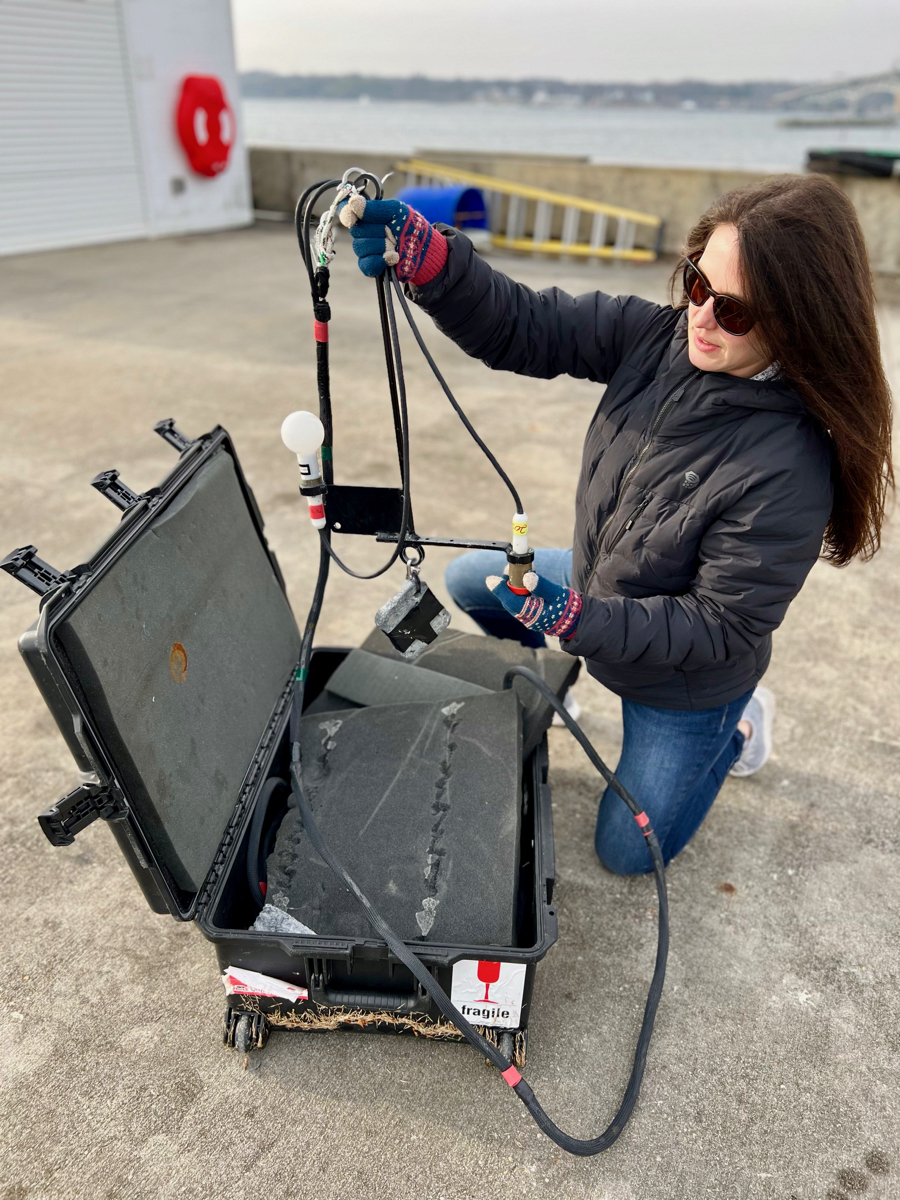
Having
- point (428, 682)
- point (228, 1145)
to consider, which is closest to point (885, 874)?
point (428, 682)

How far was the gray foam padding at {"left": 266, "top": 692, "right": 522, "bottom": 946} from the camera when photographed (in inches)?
58.3

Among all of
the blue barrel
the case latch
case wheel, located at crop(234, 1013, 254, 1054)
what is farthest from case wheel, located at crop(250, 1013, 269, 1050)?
the blue barrel

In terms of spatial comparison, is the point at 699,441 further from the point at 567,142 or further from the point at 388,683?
the point at 567,142

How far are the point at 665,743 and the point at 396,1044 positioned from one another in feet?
2.92

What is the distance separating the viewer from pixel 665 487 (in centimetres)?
169

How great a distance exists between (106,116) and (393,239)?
9.77 meters

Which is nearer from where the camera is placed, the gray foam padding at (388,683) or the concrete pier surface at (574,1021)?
the concrete pier surface at (574,1021)

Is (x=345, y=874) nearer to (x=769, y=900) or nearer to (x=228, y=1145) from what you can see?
(x=228, y=1145)

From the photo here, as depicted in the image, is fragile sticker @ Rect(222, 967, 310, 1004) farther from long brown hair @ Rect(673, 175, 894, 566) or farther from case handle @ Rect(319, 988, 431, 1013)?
long brown hair @ Rect(673, 175, 894, 566)

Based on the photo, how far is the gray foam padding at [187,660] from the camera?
1309 mm

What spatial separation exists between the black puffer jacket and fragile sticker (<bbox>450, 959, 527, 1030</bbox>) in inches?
23.8

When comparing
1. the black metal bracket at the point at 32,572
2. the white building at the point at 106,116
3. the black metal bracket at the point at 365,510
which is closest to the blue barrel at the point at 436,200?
the white building at the point at 106,116

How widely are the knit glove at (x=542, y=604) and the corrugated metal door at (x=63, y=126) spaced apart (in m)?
9.53

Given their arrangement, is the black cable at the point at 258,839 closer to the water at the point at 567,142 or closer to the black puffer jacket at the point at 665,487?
the black puffer jacket at the point at 665,487
